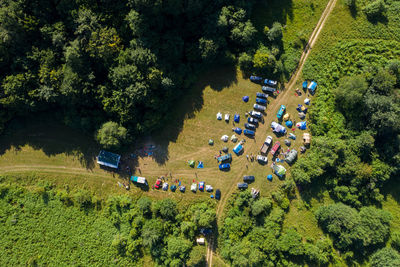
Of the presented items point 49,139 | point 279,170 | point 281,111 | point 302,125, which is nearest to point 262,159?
point 279,170

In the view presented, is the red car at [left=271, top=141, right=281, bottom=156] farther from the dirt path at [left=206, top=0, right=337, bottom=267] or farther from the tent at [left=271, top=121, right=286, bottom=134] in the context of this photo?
the dirt path at [left=206, top=0, right=337, bottom=267]

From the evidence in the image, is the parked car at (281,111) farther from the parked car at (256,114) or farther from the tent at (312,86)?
the tent at (312,86)

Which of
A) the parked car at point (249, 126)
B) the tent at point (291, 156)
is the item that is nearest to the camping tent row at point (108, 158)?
the parked car at point (249, 126)

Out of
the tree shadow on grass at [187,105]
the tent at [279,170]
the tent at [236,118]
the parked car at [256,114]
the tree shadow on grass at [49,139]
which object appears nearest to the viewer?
the tent at [279,170]

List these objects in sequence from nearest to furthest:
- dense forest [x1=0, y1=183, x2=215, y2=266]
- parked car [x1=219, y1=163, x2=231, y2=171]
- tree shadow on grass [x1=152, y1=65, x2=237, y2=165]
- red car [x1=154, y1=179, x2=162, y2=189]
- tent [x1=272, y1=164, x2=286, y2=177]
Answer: dense forest [x1=0, y1=183, x2=215, y2=266]
tent [x1=272, y1=164, x2=286, y2=177]
parked car [x1=219, y1=163, x2=231, y2=171]
red car [x1=154, y1=179, x2=162, y2=189]
tree shadow on grass [x1=152, y1=65, x2=237, y2=165]

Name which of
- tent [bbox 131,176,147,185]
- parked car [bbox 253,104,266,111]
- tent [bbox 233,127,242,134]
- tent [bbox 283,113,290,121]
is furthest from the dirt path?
tent [bbox 131,176,147,185]

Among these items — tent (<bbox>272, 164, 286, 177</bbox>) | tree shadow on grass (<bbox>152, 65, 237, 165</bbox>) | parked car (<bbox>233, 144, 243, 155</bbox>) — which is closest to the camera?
tent (<bbox>272, 164, 286, 177</bbox>)

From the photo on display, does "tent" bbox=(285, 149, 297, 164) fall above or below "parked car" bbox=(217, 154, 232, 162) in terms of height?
above

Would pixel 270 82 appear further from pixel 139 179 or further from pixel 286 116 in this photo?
pixel 139 179
